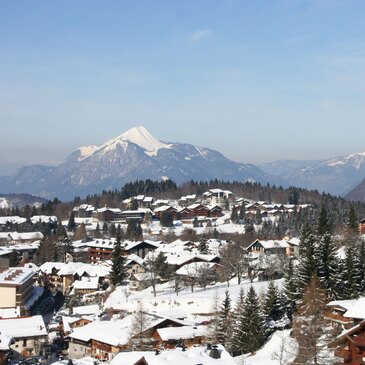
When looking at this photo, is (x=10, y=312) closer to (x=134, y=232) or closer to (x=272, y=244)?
(x=272, y=244)

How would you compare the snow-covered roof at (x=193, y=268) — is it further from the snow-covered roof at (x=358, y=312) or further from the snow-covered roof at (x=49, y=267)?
the snow-covered roof at (x=358, y=312)

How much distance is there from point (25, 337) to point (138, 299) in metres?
13.1

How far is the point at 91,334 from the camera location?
46875 mm

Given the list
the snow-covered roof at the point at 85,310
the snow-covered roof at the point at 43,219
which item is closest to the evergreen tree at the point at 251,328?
the snow-covered roof at the point at 85,310

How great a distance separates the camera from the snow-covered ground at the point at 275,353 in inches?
1380

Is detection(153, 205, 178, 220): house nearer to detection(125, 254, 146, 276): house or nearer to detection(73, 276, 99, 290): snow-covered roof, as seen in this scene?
detection(125, 254, 146, 276): house

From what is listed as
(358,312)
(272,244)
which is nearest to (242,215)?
(272,244)

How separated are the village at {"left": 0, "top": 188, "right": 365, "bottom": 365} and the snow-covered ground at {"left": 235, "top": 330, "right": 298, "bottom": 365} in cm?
23

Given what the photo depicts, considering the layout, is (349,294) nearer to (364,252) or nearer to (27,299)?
(364,252)

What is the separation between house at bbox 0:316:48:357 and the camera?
49844 millimetres

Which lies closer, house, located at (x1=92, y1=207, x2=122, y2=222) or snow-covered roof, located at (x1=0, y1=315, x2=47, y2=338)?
snow-covered roof, located at (x1=0, y1=315, x2=47, y2=338)

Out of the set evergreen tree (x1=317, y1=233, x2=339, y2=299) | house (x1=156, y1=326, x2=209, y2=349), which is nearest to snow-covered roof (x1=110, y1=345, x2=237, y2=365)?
house (x1=156, y1=326, x2=209, y2=349)

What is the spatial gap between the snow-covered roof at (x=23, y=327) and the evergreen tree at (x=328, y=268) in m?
22.4

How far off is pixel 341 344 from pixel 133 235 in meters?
85.7
